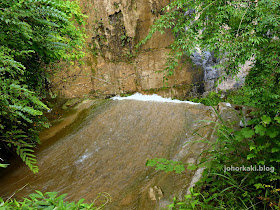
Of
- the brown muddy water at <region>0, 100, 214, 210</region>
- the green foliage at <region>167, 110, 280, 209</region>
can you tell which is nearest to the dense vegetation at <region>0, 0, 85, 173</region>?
the brown muddy water at <region>0, 100, 214, 210</region>

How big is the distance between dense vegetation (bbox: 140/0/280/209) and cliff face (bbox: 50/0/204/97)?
7.30 meters

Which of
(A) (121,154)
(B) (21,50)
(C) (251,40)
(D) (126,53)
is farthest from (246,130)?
(D) (126,53)

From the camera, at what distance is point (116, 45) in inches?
408

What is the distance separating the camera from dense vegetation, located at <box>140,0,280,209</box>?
5.29 ft

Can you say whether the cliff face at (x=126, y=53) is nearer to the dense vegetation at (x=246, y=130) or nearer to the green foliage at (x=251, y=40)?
the green foliage at (x=251, y=40)

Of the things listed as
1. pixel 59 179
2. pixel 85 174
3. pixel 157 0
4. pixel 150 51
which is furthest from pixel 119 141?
pixel 157 0

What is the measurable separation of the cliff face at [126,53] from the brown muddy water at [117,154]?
5392 millimetres

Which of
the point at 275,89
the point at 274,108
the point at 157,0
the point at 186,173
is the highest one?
the point at 157,0

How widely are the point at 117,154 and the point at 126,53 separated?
7939mm

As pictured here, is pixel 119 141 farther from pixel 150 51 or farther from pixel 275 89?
pixel 150 51

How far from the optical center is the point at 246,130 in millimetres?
1670

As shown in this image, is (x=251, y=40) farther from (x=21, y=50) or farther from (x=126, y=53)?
(x=126, y=53)

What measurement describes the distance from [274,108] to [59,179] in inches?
118

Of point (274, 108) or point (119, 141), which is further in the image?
point (119, 141)
